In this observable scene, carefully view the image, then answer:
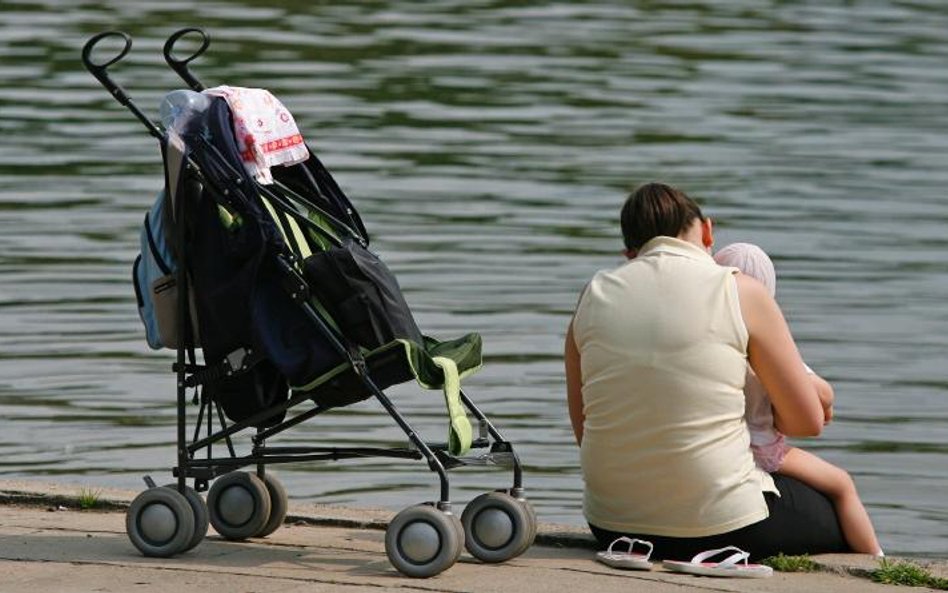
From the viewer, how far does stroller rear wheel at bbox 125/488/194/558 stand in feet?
22.1

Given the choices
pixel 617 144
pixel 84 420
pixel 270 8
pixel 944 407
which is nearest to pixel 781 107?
pixel 617 144

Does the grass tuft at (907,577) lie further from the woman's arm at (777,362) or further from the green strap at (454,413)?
the green strap at (454,413)

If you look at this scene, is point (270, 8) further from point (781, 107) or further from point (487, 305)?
point (487, 305)

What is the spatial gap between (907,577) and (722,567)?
510 millimetres

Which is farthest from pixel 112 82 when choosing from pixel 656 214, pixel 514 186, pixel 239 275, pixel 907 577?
pixel 514 186

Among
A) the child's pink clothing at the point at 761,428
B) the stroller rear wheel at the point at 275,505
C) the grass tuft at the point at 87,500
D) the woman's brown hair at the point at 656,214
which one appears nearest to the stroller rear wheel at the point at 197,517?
the stroller rear wheel at the point at 275,505

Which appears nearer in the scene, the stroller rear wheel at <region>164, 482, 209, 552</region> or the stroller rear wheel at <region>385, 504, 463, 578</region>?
the stroller rear wheel at <region>385, 504, 463, 578</region>

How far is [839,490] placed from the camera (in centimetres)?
692

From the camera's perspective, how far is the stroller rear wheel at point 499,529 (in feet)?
21.9

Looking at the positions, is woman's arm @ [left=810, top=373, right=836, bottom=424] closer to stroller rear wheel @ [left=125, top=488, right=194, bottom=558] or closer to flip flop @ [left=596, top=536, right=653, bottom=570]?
flip flop @ [left=596, top=536, right=653, bottom=570]

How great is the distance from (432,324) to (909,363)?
2.41m

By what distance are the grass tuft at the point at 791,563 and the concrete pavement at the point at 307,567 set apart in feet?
0.12

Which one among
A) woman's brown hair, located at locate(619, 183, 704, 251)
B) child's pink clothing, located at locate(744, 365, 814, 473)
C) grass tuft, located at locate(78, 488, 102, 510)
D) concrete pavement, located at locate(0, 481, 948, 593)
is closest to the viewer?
concrete pavement, located at locate(0, 481, 948, 593)

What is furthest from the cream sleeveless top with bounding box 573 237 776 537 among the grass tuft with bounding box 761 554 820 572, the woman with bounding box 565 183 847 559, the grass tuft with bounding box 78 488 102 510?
the grass tuft with bounding box 78 488 102 510
